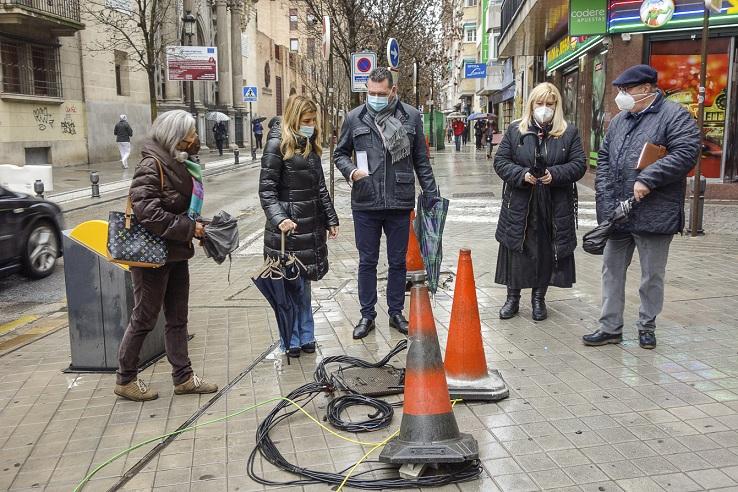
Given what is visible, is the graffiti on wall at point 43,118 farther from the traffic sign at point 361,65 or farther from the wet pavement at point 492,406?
the wet pavement at point 492,406

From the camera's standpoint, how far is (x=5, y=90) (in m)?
21.5

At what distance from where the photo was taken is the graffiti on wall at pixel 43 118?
22.9 meters

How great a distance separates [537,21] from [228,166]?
1392 centimetres

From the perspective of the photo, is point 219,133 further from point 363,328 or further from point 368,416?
point 368,416

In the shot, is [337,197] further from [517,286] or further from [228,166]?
[228,166]

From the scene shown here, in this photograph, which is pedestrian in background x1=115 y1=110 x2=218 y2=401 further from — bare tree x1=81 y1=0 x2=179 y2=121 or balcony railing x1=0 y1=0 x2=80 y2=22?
balcony railing x1=0 y1=0 x2=80 y2=22

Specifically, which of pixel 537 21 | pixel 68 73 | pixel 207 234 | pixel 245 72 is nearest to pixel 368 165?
pixel 207 234

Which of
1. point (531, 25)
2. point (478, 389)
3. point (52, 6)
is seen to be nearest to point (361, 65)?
point (531, 25)

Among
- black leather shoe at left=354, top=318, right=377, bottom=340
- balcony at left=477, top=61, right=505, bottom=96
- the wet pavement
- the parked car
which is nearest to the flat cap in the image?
the wet pavement

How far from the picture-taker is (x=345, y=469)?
136 inches

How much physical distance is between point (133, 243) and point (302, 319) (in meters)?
1.59

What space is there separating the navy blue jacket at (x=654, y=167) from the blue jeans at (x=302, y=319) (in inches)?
91.1

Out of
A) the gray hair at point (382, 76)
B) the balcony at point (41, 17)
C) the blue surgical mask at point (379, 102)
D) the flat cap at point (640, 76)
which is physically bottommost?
the blue surgical mask at point (379, 102)

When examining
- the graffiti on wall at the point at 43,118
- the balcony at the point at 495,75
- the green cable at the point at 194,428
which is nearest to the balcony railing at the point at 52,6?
the graffiti on wall at the point at 43,118
